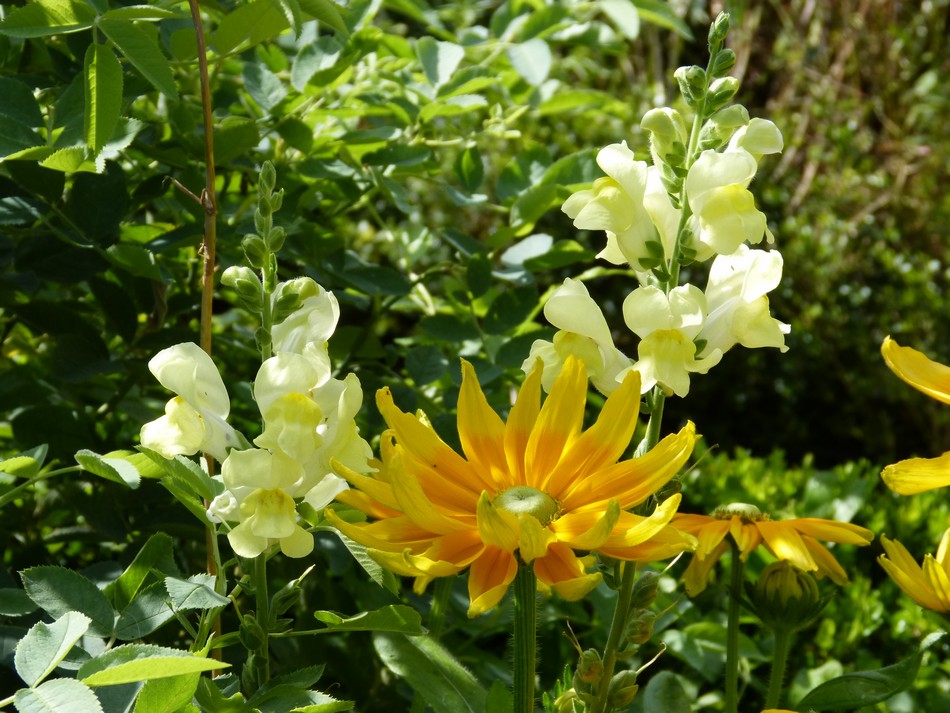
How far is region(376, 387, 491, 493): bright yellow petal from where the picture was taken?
32.9 inches

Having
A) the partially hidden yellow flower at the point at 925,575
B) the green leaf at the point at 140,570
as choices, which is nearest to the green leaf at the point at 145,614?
the green leaf at the point at 140,570

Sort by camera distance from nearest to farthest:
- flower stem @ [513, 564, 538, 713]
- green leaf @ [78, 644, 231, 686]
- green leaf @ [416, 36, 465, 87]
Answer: green leaf @ [78, 644, 231, 686]
flower stem @ [513, 564, 538, 713]
green leaf @ [416, 36, 465, 87]

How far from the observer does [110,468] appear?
0.91 meters

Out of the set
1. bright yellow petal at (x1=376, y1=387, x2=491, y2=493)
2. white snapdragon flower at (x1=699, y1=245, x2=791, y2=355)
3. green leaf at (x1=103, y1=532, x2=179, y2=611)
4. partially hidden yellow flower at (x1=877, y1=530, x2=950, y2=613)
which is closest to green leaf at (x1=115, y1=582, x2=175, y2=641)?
green leaf at (x1=103, y1=532, x2=179, y2=611)

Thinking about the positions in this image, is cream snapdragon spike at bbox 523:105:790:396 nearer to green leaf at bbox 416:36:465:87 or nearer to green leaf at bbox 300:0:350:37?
green leaf at bbox 300:0:350:37

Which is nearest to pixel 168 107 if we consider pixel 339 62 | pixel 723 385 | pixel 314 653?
pixel 339 62

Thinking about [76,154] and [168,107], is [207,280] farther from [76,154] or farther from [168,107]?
[168,107]

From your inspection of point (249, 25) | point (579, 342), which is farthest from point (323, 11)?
point (579, 342)

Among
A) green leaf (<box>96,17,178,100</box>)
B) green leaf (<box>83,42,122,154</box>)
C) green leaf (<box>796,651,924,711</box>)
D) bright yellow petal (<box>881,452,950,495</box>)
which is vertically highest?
green leaf (<box>96,17,178,100</box>)

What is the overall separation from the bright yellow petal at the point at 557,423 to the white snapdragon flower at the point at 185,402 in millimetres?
234

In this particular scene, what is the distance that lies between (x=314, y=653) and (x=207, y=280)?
53 cm

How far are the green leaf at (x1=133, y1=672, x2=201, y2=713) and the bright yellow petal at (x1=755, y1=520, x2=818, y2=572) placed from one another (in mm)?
507

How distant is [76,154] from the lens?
1.00 metres

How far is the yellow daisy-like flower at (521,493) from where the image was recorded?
0.74m
